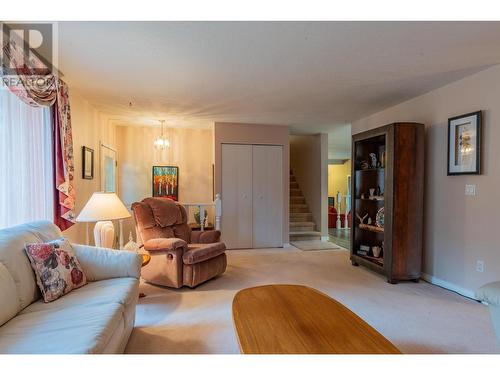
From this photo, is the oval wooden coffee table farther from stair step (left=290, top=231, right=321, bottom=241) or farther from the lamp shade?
stair step (left=290, top=231, right=321, bottom=241)

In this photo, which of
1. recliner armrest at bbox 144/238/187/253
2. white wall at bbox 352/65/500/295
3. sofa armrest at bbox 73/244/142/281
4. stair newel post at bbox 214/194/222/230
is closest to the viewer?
sofa armrest at bbox 73/244/142/281

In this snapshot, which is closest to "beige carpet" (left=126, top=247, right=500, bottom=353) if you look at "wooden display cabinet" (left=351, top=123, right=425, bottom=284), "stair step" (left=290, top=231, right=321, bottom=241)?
"wooden display cabinet" (left=351, top=123, right=425, bottom=284)

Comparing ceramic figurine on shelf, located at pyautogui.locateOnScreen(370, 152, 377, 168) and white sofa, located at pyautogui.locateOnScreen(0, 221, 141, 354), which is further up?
ceramic figurine on shelf, located at pyautogui.locateOnScreen(370, 152, 377, 168)

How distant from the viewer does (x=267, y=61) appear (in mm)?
2527

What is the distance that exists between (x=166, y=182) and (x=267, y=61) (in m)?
3.82

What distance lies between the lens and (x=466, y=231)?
299 centimetres

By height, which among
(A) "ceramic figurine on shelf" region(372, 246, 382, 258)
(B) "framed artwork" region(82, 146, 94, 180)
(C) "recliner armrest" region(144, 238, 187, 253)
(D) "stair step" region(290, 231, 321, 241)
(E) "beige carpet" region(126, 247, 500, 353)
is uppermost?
(B) "framed artwork" region(82, 146, 94, 180)

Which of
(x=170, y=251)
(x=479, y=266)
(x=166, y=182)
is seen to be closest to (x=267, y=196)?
(x=166, y=182)

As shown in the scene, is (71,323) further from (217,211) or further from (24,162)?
(217,211)

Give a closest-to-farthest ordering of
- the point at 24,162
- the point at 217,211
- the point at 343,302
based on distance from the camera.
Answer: the point at 24,162
the point at 343,302
the point at 217,211

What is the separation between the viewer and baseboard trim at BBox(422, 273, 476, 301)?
114 inches

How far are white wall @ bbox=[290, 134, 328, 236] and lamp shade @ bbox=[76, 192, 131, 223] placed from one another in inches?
167

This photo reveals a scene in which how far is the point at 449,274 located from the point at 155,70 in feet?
12.6
